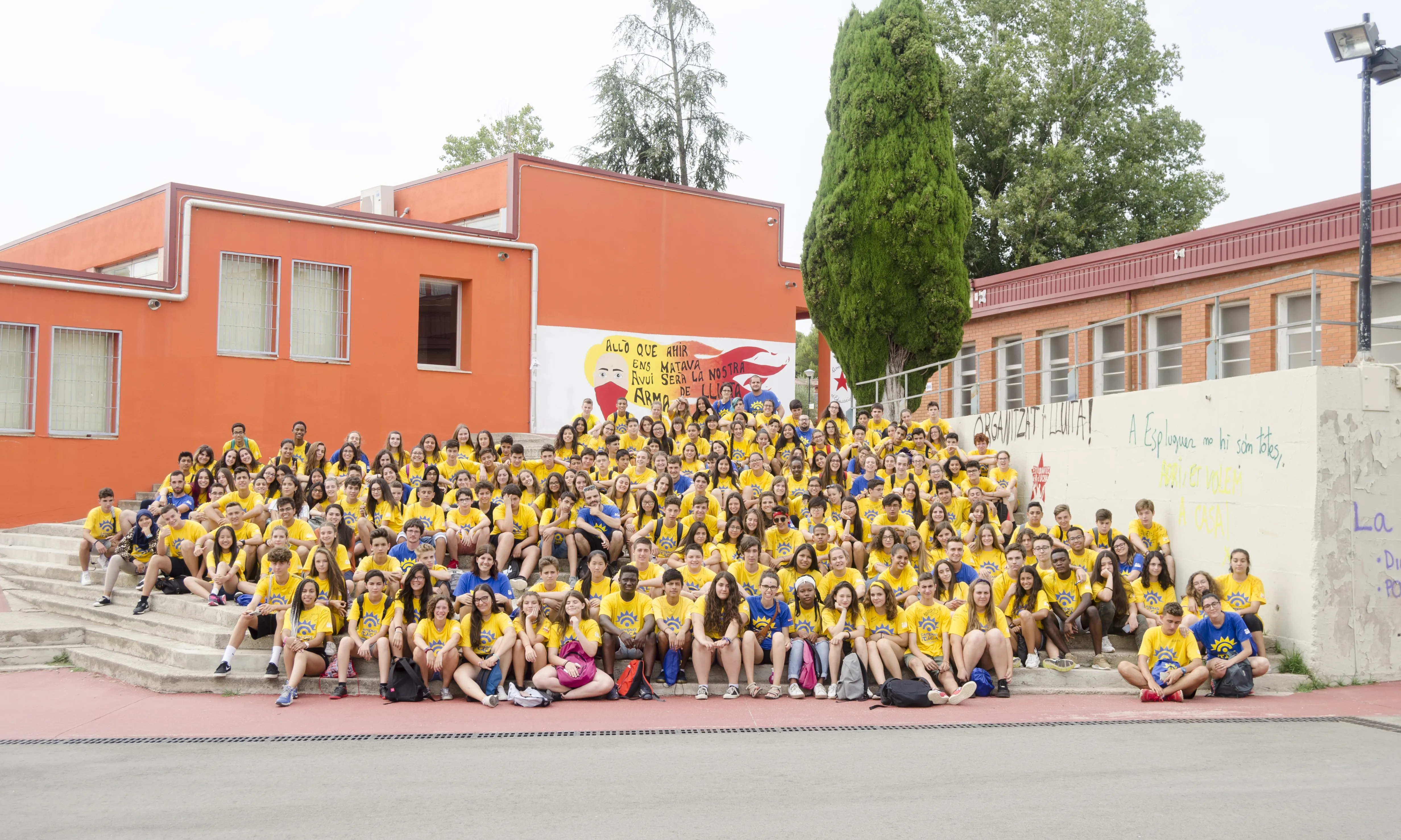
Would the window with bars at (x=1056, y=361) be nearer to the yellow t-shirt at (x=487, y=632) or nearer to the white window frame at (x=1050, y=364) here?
the white window frame at (x=1050, y=364)

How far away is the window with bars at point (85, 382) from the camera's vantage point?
1639cm

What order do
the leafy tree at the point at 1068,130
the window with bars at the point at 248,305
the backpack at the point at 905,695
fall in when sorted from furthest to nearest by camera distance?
the leafy tree at the point at 1068,130 → the window with bars at the point at 248,305 → the backpack at the point at 905,695

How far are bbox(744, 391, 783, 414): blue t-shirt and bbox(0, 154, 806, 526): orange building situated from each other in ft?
13.5

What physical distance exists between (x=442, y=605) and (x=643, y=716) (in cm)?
214

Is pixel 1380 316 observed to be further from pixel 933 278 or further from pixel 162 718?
pixel 162 718

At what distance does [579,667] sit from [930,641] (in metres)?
3.32

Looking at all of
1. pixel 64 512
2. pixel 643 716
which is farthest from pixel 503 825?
pixel 64 512

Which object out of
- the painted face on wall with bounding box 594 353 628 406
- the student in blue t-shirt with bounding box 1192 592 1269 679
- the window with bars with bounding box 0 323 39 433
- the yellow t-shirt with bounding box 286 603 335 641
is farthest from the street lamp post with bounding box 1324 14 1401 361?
the window with bars with bounding box 0 323 39 433

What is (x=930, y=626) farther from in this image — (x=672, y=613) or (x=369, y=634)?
(x=369, y=634)

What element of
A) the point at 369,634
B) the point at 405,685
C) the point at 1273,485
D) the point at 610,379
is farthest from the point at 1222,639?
the point at 610,379

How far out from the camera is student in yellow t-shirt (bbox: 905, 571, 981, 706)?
10391 mm

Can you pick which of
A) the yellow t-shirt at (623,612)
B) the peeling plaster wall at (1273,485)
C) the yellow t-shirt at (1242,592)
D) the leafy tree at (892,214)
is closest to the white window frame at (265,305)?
the leafy tree at (892,214)

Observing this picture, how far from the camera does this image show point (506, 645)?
10.2 meters

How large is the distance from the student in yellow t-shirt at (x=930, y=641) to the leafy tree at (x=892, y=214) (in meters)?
9.54
